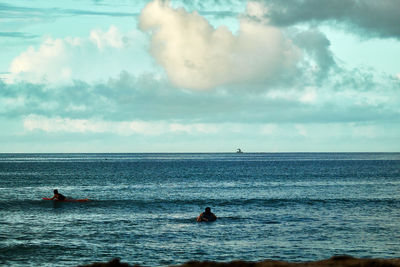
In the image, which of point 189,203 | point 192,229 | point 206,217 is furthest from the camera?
point 189,203

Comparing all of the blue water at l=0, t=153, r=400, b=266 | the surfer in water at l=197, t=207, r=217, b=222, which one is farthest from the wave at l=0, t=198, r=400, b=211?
the surfer in water at l=197, t=207, r=217, b=222

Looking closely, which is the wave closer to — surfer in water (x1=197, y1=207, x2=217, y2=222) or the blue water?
the blue water

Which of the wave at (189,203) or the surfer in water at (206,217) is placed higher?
the surfer in water at (206,217)

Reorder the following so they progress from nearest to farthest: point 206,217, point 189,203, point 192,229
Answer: point 192,229 < point 206,217 < point 189,203

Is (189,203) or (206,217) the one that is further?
(189,203)

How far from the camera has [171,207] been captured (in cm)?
Result: 5388

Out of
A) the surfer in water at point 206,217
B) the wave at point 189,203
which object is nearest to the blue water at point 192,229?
the wave at point 189,203

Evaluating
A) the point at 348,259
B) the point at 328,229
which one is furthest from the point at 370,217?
the point at 348,259

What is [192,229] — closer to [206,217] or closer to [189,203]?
[206,217]

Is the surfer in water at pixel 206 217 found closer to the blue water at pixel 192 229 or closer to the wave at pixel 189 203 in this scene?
the blue water at pixel 192 229

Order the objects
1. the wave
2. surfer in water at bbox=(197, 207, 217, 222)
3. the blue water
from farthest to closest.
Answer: the wave, surfer in water at bbox=(197, 207, 217, 222), the blue water

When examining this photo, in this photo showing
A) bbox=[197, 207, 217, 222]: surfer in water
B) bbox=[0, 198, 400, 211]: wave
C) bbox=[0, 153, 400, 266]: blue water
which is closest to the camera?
bbox=[0, 153, 400, 266]: blue water

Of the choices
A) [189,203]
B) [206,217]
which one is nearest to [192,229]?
[206,217]

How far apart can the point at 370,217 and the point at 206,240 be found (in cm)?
1885
